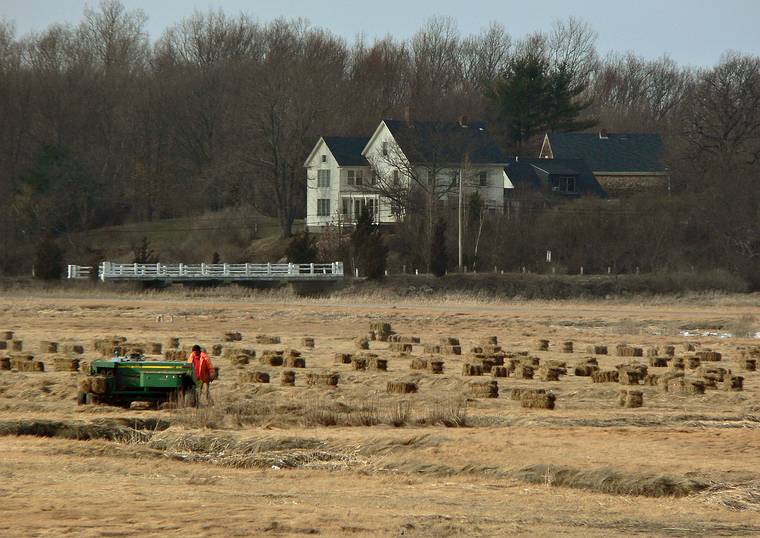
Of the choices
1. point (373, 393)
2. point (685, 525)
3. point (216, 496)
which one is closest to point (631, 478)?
A: point (685, 525)

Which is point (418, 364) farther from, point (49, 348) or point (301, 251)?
point (301, 251)

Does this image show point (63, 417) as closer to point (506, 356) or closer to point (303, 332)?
point (506, 356)

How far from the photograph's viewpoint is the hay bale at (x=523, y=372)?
107 ft

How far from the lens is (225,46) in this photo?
127938 millimetres

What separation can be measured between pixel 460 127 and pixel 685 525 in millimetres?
82427

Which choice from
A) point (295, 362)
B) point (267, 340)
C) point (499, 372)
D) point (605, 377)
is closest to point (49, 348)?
point (267, 340)

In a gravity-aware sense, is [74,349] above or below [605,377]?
above

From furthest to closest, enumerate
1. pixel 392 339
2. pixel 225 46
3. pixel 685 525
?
pixel 225 46
pixel 392 339
pixel 685 525

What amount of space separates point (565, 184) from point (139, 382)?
76933 mm

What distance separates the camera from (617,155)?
104m

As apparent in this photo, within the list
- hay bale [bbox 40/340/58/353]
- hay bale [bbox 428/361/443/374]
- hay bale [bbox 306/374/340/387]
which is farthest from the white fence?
hay bale [bbox 306/374/340/387]

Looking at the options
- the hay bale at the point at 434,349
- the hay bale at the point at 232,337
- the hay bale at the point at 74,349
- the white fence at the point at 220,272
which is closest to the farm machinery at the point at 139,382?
the hay bale at the point at 74,349

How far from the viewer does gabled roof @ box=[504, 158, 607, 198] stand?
96.3 meters

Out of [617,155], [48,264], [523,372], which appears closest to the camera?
[523,372]
